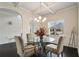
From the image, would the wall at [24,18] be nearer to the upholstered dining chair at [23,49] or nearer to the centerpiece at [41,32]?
the upholstered dining chair at [23,49]

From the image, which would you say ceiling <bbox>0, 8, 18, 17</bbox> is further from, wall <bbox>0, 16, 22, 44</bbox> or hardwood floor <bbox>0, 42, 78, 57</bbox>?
hardwood floor <bbox>0, 42, 78, 57</bbox>

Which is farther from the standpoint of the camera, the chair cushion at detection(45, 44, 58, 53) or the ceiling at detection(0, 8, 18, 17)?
the chair cushion at detection(45, 44, 58, 53)

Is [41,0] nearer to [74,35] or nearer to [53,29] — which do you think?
[53,29]

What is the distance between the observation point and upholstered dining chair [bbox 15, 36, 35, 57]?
2166 millimetres

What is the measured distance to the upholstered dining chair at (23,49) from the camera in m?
2.17

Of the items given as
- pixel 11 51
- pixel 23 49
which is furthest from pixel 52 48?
pixel 11 51

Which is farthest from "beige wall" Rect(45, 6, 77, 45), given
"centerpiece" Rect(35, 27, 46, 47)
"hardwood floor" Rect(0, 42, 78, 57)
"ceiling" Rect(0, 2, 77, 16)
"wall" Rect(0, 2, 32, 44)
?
"wall" Rect(0, 2, 32, 44)

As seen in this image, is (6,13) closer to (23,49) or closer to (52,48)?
(23,49)

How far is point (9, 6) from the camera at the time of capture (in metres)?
2.14

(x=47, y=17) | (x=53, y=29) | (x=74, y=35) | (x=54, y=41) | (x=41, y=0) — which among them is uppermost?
(x=41, y=0)

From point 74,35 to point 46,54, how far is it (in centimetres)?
81

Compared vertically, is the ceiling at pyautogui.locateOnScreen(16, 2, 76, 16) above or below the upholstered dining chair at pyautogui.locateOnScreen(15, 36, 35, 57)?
above

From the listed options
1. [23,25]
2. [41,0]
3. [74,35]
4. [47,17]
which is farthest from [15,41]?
[74,35]

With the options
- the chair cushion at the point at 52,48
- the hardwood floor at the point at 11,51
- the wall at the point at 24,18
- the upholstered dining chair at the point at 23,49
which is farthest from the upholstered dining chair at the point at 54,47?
the wall at the point at 24,18
